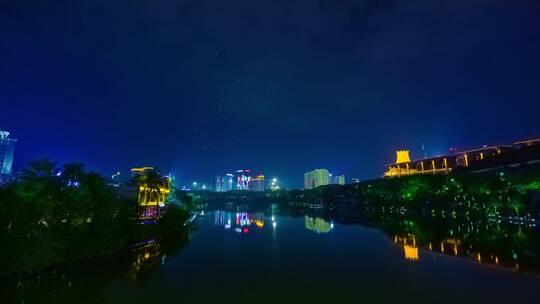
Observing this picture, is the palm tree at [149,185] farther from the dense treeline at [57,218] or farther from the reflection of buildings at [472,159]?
the reflection of buildings at [472,159]

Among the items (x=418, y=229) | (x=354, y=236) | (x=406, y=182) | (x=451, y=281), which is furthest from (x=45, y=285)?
(x=406, y=182)

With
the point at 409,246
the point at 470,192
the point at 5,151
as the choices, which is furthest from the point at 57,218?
the point at 5,151

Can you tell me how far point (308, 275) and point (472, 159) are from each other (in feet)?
450

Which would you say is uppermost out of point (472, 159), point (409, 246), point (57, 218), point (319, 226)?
point (472, 159)

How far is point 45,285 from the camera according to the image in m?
21.4

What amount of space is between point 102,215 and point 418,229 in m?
46.2

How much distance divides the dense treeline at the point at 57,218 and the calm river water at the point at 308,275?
1753mm

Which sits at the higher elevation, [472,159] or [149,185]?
[472,159]

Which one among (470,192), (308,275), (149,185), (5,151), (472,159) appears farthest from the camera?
(472,159)

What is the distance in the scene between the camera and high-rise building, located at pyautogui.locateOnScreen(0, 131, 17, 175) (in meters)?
113

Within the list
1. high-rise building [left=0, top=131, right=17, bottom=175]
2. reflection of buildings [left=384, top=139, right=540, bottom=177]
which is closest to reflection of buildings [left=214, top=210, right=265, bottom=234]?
reflection of buildings [left=384, top=139, right=540, bottom=177]

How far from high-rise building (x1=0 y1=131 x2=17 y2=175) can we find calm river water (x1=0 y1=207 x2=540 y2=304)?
111 metres

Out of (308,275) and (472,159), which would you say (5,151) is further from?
(472,159)

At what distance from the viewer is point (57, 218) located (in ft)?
84.2
